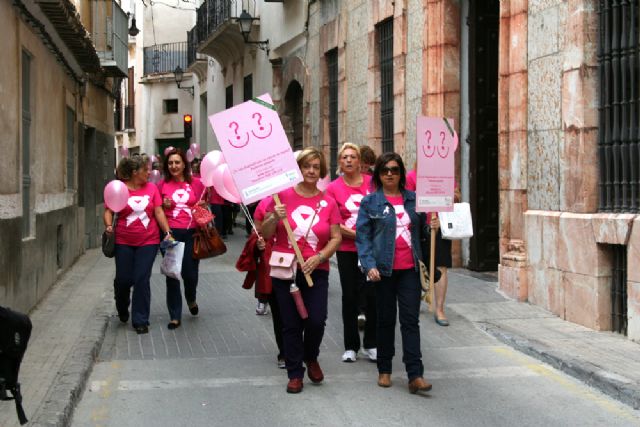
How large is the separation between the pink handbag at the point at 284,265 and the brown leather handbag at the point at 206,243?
2.80 m

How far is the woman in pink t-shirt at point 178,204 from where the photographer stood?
968 centimetres

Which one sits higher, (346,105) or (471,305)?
(346,105)

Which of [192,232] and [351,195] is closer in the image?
[351,195]

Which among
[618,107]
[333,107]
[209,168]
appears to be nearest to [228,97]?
[333,107]

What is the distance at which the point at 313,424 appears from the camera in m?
6.11

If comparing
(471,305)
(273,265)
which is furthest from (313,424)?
(471,305)

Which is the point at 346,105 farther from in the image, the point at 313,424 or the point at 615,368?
the point at 313,424

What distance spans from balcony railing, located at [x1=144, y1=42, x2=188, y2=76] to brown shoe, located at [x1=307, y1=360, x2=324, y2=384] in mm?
39372

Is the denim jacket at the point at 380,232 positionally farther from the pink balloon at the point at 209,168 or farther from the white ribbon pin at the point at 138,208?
the white ribbon pin at the point at 138,208

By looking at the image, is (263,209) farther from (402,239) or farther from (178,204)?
(178,204)

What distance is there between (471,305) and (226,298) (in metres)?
3.02

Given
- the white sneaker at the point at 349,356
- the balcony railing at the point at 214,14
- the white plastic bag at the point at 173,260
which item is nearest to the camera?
the white sneaker at the point at 349,356

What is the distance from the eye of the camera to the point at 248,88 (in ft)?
96.0

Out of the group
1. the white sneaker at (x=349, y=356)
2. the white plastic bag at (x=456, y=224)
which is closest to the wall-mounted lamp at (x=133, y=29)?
the white plastic bag at (x=456, y=224)
